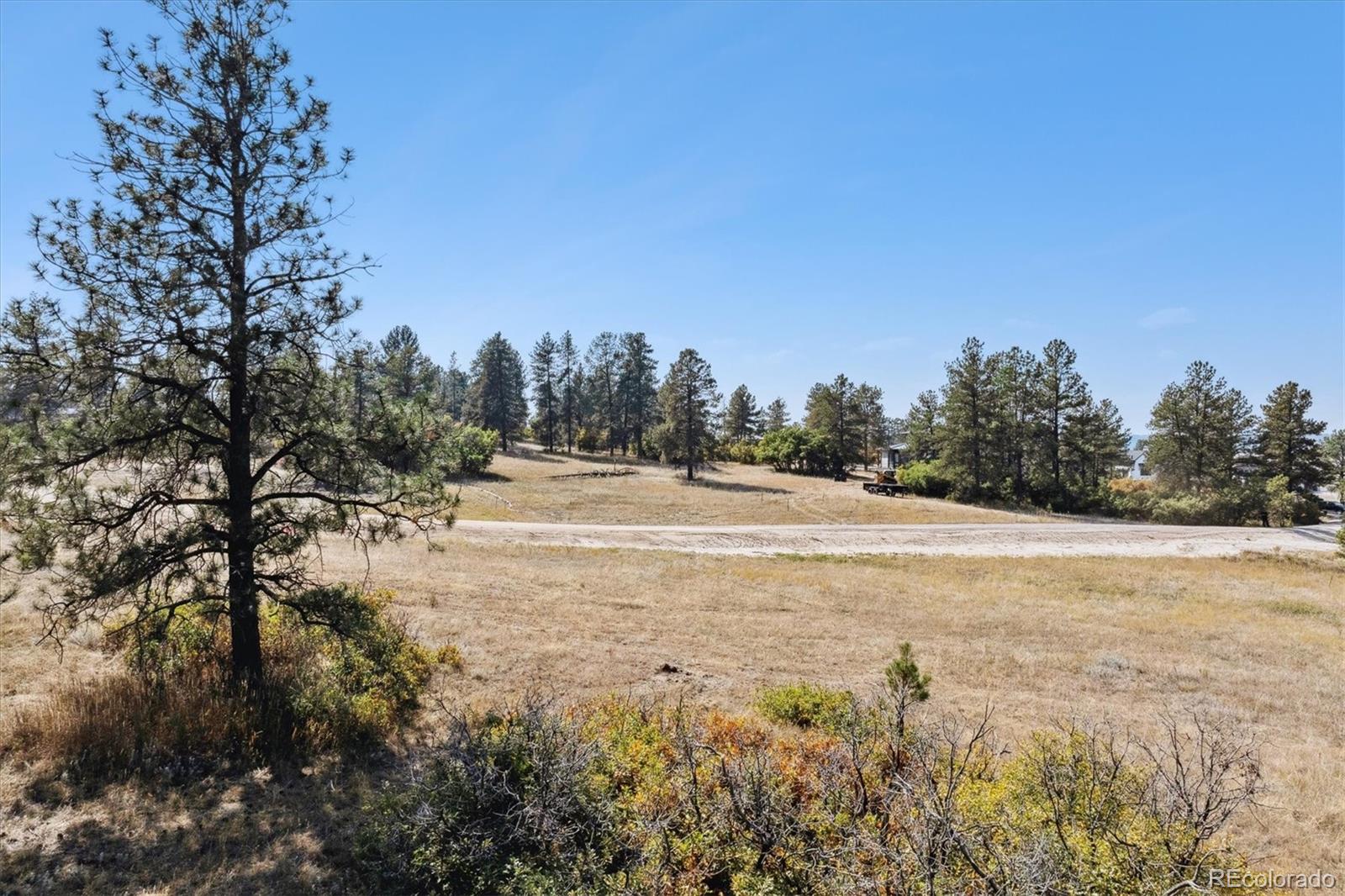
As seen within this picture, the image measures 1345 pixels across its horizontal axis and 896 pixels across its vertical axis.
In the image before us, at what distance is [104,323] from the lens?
6.79 metres

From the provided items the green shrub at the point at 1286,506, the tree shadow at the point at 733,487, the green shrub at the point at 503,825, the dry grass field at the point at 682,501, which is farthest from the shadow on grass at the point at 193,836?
the green shrub at the point at 1286,506

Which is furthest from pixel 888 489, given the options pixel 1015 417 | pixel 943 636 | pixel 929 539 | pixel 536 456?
pixel 536 456

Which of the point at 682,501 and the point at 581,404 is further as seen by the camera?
the point at 581,404

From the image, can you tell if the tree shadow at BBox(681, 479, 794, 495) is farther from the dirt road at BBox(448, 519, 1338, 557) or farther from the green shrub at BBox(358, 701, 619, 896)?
the green shrub at BBox(358, 701, 619, 896)

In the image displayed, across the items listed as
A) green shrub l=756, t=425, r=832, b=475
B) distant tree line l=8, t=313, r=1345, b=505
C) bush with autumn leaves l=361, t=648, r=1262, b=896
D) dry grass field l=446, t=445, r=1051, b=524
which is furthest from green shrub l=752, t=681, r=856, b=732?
green shrub l=756, t=425, r=832, b=475

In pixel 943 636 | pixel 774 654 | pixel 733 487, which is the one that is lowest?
pixel 943 636

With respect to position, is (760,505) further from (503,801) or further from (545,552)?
(503,801)

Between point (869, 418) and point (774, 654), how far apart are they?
66.0 m

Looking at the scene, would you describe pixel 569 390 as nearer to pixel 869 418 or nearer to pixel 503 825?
pixel 869 418

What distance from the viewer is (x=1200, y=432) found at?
48.2 meters

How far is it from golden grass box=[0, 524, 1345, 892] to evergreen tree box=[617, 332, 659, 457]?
51.5 meters

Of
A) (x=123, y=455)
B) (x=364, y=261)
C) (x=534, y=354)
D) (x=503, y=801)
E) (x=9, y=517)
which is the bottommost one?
(x=503, y=801)

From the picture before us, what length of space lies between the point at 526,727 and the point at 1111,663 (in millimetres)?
13993

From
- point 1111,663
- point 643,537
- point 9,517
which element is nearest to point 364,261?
point 9,517
